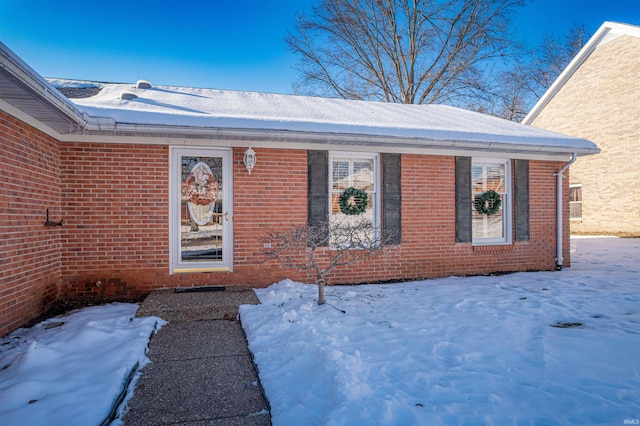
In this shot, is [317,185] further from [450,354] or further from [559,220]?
[559,220]

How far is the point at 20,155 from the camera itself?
3969 mm

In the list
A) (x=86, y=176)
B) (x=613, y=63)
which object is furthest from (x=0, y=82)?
(x=613, y=63)

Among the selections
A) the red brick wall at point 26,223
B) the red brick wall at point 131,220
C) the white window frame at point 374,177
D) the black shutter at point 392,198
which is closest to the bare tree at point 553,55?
the red brick wall at point 131,220

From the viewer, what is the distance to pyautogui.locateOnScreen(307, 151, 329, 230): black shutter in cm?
576

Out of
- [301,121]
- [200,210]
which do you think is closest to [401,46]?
[301,121]

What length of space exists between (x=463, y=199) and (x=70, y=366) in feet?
19.8

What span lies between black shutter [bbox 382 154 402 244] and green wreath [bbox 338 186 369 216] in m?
0.38

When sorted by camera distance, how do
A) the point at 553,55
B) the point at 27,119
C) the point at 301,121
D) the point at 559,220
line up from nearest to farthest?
the point at 27,119 < the point at 301,121 < the point at 559,220 < the point at 553,55

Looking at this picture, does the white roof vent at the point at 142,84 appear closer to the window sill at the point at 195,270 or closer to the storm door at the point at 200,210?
the storm door at the point at 200,210

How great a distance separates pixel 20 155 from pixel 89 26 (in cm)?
738

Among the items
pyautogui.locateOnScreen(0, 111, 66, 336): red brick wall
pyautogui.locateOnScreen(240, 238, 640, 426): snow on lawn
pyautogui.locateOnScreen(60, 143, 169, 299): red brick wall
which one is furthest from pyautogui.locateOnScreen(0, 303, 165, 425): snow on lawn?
pyautogui.locateOnScreen(240, 238, 640, 426): snow on lawn

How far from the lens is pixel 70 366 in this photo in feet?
9.59

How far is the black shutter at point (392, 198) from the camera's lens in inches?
238

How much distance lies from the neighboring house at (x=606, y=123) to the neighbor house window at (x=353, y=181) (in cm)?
1159
